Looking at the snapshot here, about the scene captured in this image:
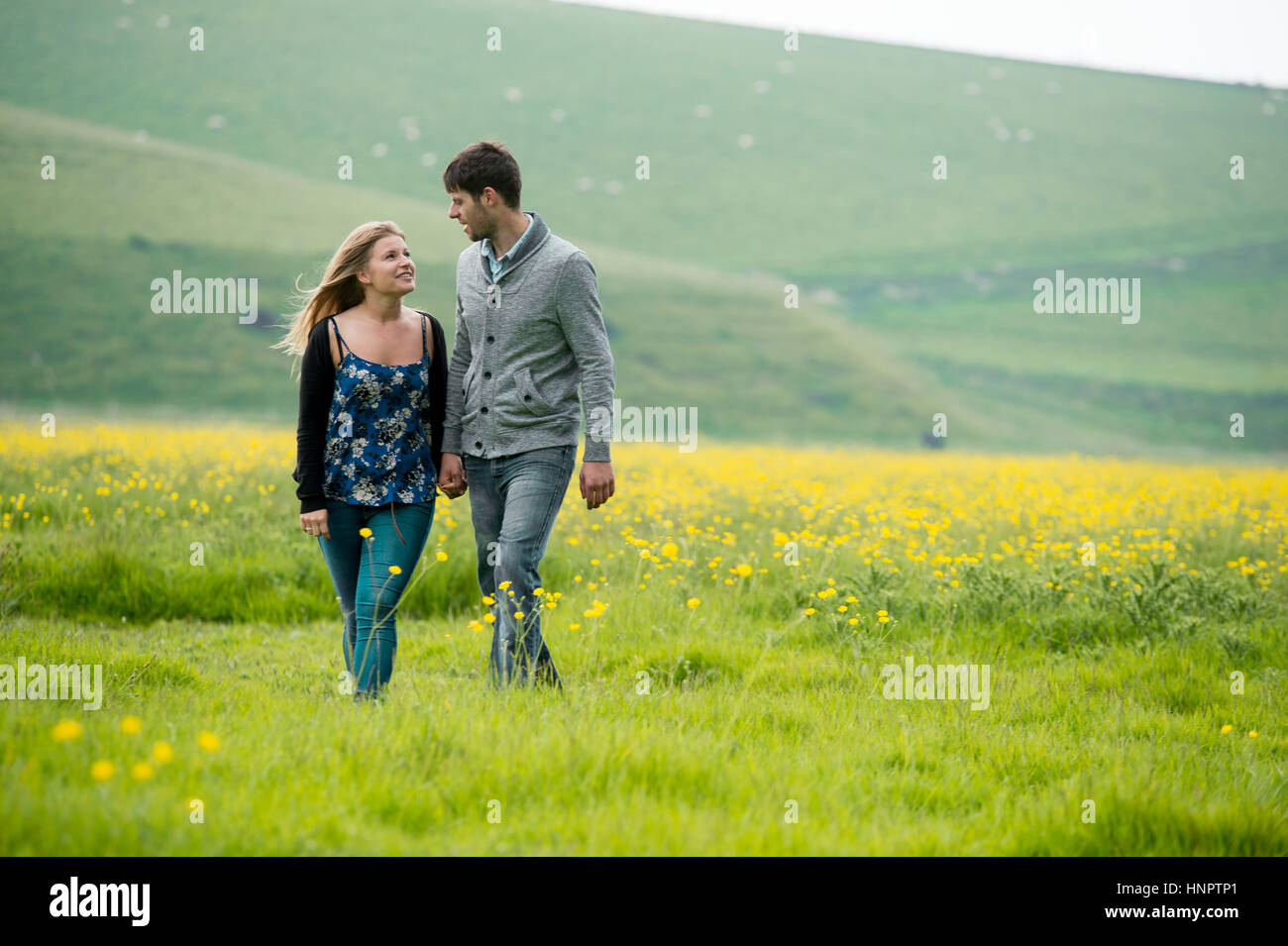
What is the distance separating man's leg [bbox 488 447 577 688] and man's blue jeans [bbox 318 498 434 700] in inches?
16.7

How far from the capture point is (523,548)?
5199 mm

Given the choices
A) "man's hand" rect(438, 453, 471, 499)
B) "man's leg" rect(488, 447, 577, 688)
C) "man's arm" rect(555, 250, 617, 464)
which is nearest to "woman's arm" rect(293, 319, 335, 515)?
"man's hand" rect(438, 453, 471, 499)

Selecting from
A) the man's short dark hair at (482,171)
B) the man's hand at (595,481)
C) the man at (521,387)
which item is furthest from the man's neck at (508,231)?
the man's hand at (595,481)

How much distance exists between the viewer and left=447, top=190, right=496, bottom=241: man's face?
527 centimetres

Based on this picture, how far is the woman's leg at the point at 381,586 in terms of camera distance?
16.4 feet

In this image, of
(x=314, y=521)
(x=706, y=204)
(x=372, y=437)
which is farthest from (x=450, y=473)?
(x=706, y=204)

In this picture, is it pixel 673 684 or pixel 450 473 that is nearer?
pixel 450 473

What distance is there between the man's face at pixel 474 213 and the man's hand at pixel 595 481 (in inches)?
51.4

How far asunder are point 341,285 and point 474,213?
0.78 metres

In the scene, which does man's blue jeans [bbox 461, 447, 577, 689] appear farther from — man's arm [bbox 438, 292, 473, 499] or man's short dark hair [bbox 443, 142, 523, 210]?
man's short dark hair [bbox 443, 142, 523, 210]

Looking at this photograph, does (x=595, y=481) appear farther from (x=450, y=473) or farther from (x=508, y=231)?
(x=508, y=231)
